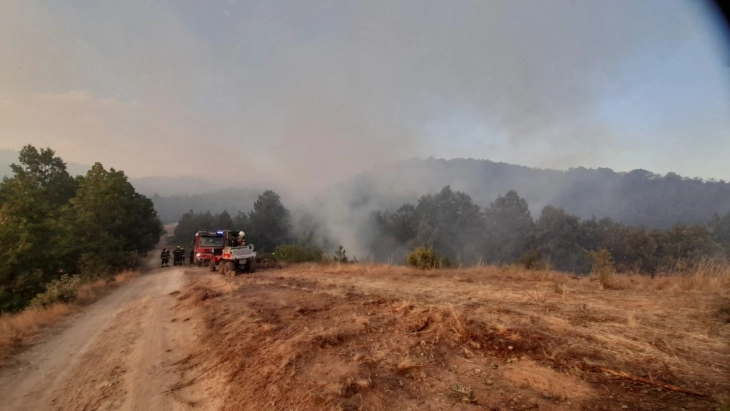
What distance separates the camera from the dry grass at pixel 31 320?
8656 mm

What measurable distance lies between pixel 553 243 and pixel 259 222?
196 ft

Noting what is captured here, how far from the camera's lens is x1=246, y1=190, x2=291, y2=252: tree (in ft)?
258

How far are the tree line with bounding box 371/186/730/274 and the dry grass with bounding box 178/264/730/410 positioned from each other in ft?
83.7

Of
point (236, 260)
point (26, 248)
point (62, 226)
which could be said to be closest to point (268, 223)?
point (62, 226)

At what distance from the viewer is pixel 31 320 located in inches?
441

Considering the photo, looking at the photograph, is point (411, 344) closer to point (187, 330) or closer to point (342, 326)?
point (342, 326)

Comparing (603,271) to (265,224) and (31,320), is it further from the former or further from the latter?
(265,224)

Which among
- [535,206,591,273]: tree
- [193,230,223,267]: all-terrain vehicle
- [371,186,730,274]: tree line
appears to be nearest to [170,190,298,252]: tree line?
[371,186,730,274]: tree line

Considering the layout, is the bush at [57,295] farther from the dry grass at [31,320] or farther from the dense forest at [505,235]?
the dense forest at [505,235]

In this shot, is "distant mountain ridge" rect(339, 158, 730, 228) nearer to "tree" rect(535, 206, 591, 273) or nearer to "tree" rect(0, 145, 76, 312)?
"tree" rect(535, 206, 591, 273)

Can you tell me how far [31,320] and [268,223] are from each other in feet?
231

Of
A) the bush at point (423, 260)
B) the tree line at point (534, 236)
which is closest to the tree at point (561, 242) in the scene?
the tree line at point (534, 236)

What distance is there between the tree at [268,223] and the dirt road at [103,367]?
68064mm

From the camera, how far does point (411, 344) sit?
5.92 meters
